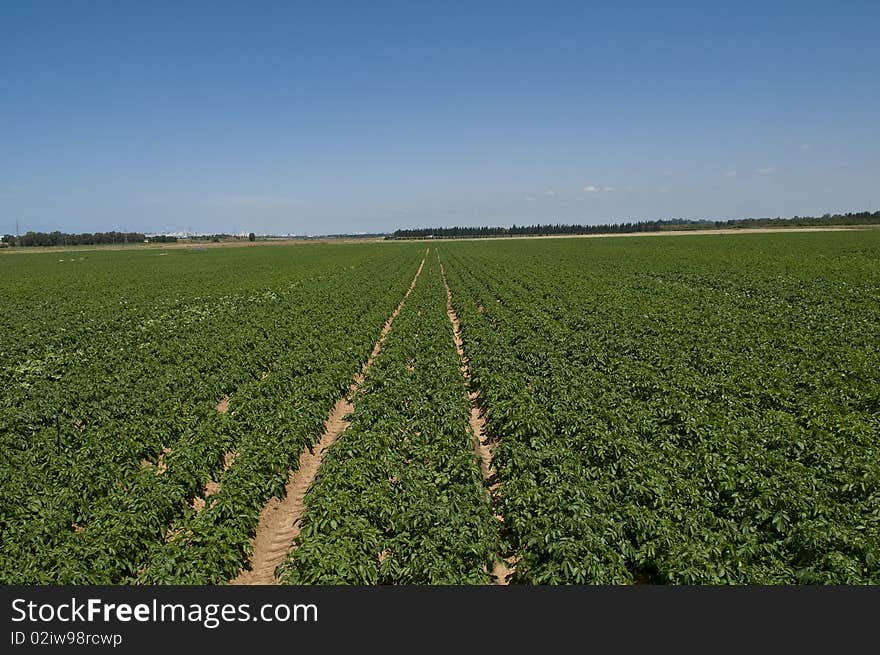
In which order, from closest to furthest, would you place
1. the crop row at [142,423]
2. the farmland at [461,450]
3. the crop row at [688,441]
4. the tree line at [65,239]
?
the crop row at [688,441] → the farmland at [461,450] → the crop row at [142,423] → the tree line at [65,239]

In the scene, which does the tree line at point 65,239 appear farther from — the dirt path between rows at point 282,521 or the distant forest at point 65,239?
the dirt path between rows at point 282,521

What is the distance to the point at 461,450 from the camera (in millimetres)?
9750

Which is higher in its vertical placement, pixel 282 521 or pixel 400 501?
pixel 400 501

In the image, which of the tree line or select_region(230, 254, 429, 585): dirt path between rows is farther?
the tree line

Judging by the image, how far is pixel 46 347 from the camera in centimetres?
2056

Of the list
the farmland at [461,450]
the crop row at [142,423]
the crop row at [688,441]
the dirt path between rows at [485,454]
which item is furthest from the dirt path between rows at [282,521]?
the crop row at [688,441]

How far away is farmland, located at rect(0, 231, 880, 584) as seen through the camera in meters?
6.66

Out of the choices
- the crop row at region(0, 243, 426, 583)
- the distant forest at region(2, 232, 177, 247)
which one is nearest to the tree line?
the distant forest at region(2, 232, 177, 247)

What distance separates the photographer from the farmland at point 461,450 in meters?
6.66

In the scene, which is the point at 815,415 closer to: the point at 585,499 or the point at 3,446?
the point at 585,499

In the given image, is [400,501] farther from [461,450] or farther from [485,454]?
[485,454]

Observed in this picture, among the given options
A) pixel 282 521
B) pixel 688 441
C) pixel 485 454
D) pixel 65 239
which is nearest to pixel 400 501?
pixel 282 521

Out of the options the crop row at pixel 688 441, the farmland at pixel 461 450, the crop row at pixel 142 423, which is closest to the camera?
the crop row at pixel 688 441

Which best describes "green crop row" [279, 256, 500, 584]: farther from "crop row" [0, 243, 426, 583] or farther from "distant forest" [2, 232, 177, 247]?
"distant forest" [2, 232, 177, 247]
